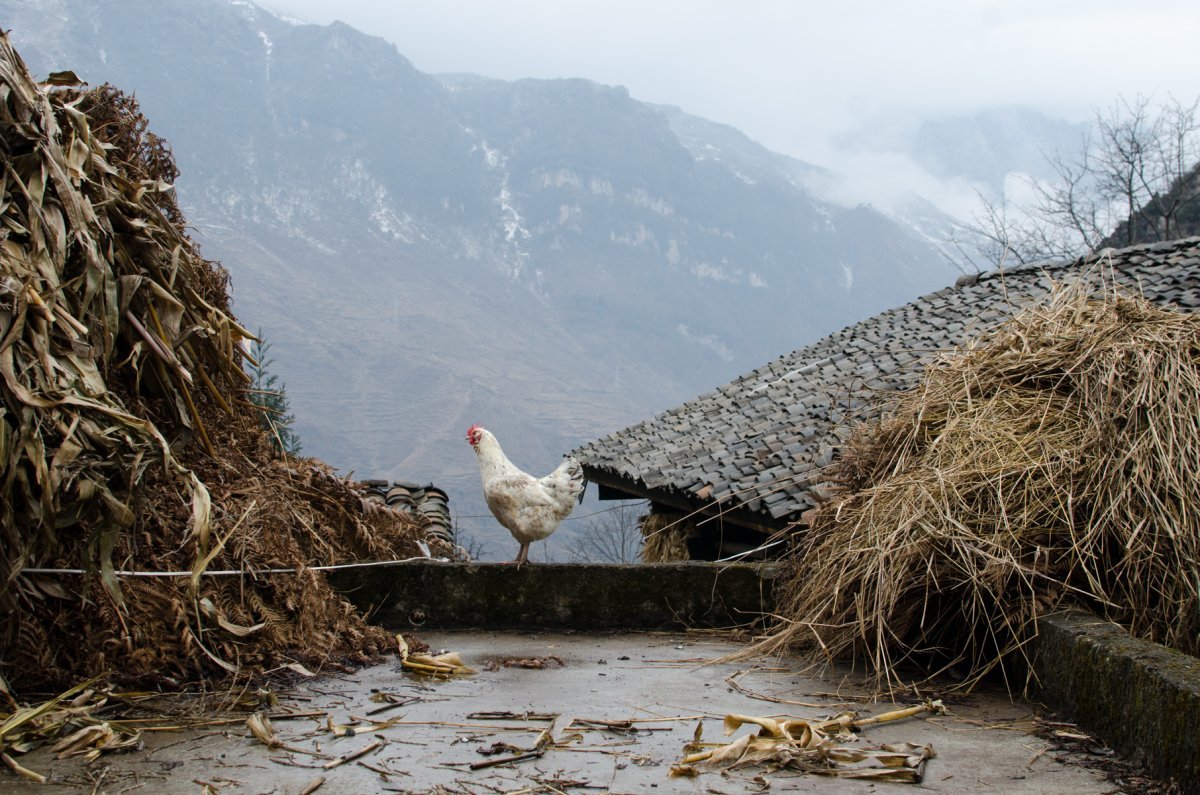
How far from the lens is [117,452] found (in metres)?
3.97

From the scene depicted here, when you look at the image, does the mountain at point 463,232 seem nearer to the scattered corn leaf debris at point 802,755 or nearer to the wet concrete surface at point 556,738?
the wet concrete surface at point 556,738

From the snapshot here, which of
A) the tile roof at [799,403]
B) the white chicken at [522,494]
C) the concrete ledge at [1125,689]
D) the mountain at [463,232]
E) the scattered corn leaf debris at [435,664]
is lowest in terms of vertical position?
the scattered corn leaf debris at [435,664]

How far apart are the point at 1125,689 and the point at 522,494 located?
11.7 feet

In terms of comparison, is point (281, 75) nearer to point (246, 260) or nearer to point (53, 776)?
point (246, 260)

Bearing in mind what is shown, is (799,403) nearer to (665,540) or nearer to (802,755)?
(665,540)

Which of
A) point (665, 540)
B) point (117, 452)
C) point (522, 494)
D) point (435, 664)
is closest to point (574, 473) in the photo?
point (522, 494)

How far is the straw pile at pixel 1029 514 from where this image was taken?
14.9ft

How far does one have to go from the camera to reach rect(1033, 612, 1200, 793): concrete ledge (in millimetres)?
3094

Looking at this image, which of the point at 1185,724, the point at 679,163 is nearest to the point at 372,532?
the point at 1185,724

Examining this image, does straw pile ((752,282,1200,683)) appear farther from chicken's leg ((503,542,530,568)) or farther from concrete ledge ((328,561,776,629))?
chicken's leg ((503,542,530,568))

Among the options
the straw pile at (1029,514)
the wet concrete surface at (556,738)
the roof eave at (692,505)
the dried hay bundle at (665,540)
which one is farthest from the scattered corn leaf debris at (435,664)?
the dried hay bundle at (665,540)

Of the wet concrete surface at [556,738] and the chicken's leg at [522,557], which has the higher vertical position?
the chicken's leg at [522,557]

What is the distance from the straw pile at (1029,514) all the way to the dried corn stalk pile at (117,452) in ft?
7.43

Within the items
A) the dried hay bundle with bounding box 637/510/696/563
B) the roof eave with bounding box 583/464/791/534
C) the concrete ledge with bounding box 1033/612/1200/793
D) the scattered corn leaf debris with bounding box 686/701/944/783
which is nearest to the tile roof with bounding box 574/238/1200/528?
the roof eave with bounding box 583/464/791/534
